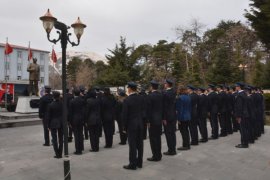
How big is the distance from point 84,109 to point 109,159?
203 cm

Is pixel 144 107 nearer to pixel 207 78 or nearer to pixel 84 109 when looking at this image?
pixel 84 109

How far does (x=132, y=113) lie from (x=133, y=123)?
9.3 inches

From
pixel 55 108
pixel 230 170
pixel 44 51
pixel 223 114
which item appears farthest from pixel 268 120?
pixel 44 51

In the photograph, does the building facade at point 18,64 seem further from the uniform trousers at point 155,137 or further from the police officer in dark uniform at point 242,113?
the uniform trousers at point 155,137

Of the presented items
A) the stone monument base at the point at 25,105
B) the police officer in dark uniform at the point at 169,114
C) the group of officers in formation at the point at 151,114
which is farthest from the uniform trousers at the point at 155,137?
the stone monument base at the point at 25,105

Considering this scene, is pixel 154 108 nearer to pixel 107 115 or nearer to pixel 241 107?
pixel 107 115

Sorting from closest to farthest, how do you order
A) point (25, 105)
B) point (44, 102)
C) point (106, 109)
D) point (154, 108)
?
point (154, 108) < point (106, 109) < point (44, 102) < point (25, 105)

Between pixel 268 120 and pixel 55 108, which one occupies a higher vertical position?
pixel 55 108

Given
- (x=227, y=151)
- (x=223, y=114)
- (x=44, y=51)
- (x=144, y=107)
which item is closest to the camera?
(x=144, y=107)

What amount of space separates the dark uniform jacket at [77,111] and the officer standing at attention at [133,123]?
2467mm

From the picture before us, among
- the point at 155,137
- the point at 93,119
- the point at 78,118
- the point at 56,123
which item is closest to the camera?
the point at 155,137

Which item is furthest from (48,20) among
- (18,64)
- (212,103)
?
(18,64)

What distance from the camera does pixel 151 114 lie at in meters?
8.74

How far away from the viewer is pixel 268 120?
838 inches
